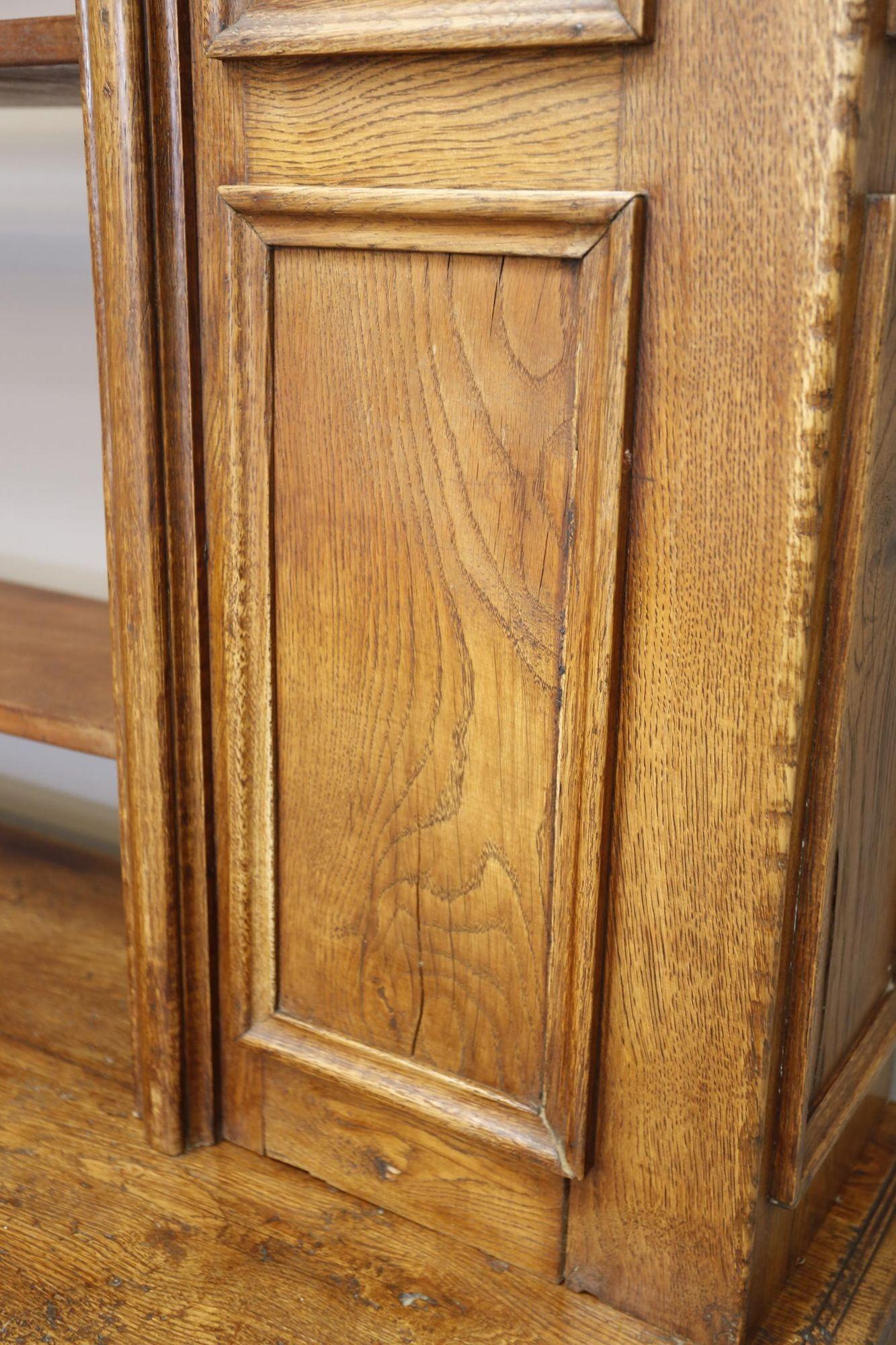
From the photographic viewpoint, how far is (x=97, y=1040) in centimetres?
130

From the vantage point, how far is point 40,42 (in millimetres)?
1005

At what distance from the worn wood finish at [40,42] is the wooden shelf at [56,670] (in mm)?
542

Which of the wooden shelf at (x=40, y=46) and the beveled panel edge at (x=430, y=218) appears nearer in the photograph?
the beveled panel edge at (x=430, y=218)

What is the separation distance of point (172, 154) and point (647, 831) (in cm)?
59

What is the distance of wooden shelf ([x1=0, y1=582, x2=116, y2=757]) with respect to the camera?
122 cm

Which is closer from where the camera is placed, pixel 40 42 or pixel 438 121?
pixel 438 121

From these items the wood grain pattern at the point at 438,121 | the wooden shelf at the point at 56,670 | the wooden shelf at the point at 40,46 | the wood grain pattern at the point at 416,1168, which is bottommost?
the wood grain pattern at the point at 416,1168

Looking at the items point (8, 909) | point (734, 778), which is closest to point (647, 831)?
point (734, 778)

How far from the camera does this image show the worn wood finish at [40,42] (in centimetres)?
99

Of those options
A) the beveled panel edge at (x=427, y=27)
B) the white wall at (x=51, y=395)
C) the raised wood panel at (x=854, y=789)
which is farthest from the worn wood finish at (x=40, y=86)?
the raised wood panel at (x=854, y=789)

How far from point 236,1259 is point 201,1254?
1.2 inches

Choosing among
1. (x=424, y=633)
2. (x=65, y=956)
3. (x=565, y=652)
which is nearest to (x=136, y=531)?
(x=424, y=633)

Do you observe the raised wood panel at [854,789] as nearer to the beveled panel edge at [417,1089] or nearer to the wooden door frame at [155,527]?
the beveled panel edge at [417,1089]

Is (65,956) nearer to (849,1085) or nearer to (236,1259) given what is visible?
(236,1259)
